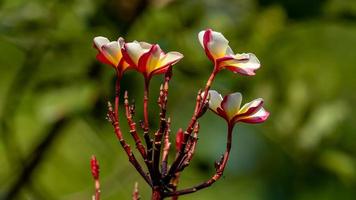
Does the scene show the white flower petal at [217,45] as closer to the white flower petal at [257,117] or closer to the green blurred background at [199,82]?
the white flower petal at [257,117]

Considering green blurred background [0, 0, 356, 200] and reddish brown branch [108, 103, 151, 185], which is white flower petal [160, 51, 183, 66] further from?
green blurred background [0, 0, 356, 200]

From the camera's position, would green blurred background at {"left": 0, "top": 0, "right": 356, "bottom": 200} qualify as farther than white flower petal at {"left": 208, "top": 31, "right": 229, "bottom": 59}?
Yes

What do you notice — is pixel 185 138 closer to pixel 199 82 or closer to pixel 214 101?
pixel 214 101

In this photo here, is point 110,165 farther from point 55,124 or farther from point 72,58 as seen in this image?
point 72,58

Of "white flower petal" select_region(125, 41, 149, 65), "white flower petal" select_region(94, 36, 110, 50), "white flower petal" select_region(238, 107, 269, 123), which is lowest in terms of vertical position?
Answer: "white flower petal" select_region(238, 107, 269, 123)

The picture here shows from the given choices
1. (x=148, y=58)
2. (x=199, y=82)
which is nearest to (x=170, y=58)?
(x=148, y=58)

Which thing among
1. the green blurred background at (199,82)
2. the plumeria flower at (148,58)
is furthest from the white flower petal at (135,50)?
the green blurred background at (199,82)

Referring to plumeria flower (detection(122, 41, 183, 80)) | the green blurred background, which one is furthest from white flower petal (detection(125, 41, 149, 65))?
the green blurred background
